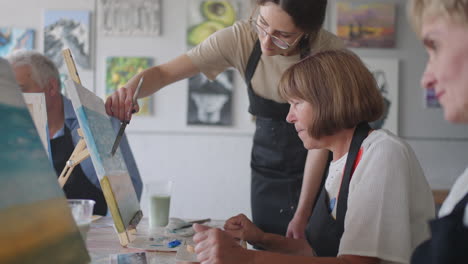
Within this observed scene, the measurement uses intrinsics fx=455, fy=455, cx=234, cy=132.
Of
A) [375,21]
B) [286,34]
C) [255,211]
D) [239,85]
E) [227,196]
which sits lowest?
[227,196]

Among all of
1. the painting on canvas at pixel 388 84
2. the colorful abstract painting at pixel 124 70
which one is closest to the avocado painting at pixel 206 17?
the colorful abstract painting at pixel 124 70

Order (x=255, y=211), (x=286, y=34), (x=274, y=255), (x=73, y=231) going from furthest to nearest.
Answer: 1. (x=255, y=211)
2. (x=286, y=34)
3. (x=274, y=255)
4. (x=73, y=231)

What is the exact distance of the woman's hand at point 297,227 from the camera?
1.46m

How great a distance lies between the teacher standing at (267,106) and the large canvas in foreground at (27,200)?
0.69 metres

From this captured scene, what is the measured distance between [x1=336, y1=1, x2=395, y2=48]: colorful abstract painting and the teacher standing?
1.56 m

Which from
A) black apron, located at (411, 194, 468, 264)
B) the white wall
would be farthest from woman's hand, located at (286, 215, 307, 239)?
the white wall

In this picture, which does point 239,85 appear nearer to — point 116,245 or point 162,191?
point 162,191

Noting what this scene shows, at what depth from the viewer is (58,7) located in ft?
10.00

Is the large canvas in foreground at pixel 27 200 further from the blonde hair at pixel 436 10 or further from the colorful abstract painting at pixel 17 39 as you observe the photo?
the colorful abstract painting at pixel 17 39

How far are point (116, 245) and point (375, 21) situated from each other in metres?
2.46

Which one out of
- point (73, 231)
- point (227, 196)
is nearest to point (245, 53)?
point (73, 231)

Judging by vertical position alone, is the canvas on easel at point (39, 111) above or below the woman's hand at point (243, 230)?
above

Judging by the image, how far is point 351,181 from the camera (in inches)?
38.6

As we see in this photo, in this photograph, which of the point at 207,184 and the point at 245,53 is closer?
the point at 245,53
